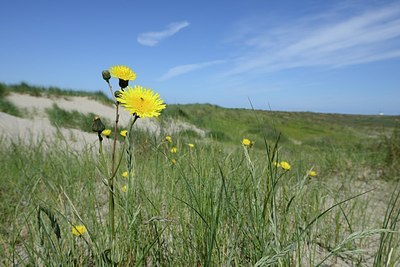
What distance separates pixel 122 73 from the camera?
1.00 meters

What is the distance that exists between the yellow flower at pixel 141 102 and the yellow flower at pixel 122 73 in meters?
0.05

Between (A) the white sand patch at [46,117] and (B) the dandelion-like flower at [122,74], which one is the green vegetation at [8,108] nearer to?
(A) the white sand patch at [46,117]

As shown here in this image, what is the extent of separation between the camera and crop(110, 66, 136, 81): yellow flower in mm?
995

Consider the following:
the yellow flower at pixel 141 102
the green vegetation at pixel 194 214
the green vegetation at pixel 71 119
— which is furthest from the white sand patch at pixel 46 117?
the yellow flower at pixel 141 102

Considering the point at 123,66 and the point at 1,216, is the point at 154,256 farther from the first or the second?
the point at 1,216

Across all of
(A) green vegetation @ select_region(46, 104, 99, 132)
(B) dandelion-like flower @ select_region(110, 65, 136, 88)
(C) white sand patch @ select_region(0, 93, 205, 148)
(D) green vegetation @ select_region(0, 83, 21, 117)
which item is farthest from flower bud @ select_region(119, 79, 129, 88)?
(D) green vegetation @ select_region(0, 83, 21, 117)

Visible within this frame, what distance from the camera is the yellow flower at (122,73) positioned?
3.26 feet

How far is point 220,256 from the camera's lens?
3.99 ft

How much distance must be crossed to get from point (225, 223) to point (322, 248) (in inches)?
34.7

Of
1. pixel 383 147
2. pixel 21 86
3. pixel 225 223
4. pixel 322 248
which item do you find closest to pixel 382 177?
pixel 383 147

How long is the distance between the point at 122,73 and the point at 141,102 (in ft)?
0.39

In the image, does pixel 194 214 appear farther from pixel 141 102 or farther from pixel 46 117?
pixel 46 117

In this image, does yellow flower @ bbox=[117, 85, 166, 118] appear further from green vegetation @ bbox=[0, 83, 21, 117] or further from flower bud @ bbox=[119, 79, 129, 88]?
green vegetation @ bbox=[0, 83, 21, 117]

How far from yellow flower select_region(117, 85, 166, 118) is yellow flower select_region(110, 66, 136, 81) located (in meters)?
0.05
